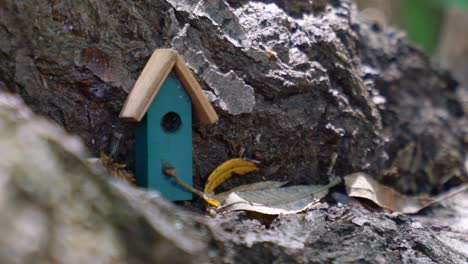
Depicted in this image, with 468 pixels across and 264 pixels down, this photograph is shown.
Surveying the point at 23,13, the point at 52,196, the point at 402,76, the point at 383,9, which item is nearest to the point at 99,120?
the point at 23,13

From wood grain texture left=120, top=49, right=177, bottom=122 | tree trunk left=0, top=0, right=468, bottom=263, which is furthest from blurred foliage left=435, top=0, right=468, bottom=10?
wood grain texture left=120, top=49, right=177, bottom=122

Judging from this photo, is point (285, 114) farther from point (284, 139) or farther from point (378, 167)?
point (378, 167)

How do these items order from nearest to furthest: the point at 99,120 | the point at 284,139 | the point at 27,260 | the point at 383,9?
1. the point at 27,260
2. the point at 99,120
3. the point at 284,139
4. the point at 383,9

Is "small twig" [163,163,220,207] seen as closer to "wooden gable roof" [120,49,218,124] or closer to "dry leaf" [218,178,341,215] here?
"dry leaf" [218,178,341,215]

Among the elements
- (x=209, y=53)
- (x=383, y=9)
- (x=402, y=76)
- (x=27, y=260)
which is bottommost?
(x=27, y=260)

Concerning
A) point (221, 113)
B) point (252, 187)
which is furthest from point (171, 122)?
point (252, 187)

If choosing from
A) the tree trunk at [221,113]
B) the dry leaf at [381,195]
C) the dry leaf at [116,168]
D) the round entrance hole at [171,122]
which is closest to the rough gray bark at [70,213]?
the tree trunk at [221,113]

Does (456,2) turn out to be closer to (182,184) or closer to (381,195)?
(381,195)
